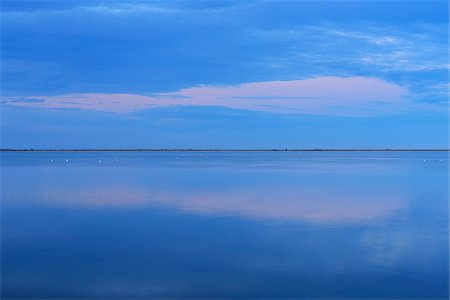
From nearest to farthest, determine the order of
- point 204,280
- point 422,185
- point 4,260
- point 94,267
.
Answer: point 204,280 < point 94,267 < point 4,260 < point 422,185

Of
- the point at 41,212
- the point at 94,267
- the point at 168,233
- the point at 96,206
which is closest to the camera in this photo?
the point at 94,267

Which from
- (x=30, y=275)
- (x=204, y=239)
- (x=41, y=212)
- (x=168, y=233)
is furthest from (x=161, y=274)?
(x=41, y=212)

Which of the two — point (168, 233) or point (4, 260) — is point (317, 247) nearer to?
point (168, 233)

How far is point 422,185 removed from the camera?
2883 centimetres

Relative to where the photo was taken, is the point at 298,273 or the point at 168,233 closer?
the point at 298,273

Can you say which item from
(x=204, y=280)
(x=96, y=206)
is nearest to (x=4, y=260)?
(x=204, y=280)

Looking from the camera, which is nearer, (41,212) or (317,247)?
(317,247)

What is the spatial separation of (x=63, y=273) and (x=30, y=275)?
61cm

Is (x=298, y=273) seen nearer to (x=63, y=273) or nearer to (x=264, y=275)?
(x=264, y=275)

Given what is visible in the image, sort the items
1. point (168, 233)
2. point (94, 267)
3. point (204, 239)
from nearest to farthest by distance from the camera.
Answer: point (94, 267)
point (204, 239)
point (168, 233)

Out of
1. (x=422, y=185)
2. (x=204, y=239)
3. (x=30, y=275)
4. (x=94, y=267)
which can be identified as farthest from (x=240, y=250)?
(x=422, y=185)

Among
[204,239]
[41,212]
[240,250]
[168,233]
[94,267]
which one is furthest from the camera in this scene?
[41,212]

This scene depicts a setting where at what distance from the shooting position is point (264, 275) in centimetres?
955

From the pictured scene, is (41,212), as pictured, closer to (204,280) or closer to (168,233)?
(168,233)
